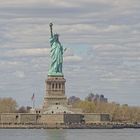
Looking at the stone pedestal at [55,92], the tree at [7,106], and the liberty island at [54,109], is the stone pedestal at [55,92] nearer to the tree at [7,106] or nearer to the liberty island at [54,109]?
the liberty island at [54,109]

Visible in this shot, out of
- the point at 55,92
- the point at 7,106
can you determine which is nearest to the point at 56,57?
the point at 55,92

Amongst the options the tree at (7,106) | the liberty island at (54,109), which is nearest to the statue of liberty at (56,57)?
the liberty island at (54,109)

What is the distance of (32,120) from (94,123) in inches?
408

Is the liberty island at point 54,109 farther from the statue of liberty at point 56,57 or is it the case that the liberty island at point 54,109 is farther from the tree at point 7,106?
the tree at point 7,106

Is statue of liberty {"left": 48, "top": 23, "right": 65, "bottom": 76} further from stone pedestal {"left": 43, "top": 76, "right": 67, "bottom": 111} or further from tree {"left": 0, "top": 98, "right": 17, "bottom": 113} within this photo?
tree {"left": 0, "top": 98, "right": 17, "bottom": 113}

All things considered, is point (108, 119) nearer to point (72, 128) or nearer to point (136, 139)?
point (72, 128)

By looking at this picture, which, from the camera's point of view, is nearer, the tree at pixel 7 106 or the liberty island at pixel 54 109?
the liberty island at pixel 54 109

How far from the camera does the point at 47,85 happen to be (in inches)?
6624

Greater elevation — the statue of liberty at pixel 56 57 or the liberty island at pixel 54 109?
the statue of liberty at pixel 56 57

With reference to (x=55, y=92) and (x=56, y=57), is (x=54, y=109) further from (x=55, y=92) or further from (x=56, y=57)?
(x=56, y=57)

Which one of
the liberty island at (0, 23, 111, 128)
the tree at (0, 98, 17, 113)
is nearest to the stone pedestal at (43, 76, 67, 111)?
the liberty island at (0, 23, 111, 128)

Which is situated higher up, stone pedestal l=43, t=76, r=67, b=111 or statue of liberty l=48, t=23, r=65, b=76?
statue of liberty l=48, t=23, r=65, b=76

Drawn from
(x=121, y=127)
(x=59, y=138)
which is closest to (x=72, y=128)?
(x=121, y=127)

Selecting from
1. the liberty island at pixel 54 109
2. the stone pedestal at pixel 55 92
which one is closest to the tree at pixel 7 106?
the liberty island at pixel 54 109
